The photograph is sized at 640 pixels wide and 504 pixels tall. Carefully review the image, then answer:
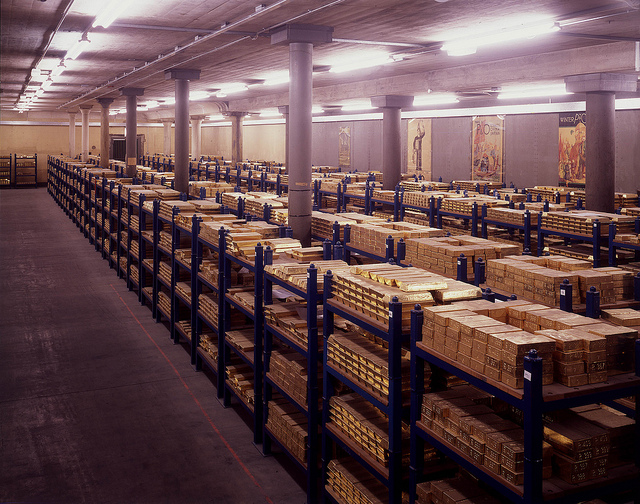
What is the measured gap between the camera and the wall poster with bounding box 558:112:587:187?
74.0 feet

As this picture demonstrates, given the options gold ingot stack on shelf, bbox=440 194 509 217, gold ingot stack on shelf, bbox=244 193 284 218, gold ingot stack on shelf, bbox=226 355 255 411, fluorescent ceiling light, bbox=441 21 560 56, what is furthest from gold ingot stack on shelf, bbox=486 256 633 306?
gold ingot stack on shelf, bbox=244 193 284 218

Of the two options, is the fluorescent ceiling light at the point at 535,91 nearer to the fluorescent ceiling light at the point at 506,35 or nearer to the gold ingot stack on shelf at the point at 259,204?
the fluorescent ceiling light at the point at 506,35

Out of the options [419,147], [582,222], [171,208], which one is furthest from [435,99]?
[171,208]

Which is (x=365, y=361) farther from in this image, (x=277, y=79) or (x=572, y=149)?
(x=572, y=149)

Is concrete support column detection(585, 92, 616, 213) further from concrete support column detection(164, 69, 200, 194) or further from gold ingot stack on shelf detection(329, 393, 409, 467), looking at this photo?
gold ingot stack on shelf detection(329, 393, 409, 467)

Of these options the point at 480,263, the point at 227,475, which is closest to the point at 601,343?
the point at 480,263

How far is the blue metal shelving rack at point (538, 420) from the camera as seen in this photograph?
4.00m

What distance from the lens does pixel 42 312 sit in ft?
46.8

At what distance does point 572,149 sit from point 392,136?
6380mm

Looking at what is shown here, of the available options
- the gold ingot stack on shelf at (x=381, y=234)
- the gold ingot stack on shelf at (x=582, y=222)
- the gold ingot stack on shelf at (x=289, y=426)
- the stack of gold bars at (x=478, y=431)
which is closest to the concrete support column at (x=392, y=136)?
the gold ingot stack on shelf at (x=582, y=222)

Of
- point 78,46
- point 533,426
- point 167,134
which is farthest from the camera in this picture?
point 167,134

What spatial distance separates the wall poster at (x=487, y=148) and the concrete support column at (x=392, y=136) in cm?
523

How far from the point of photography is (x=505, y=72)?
17.0m

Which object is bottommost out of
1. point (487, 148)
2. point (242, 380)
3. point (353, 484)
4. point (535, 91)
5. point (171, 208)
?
point (353, 484)
